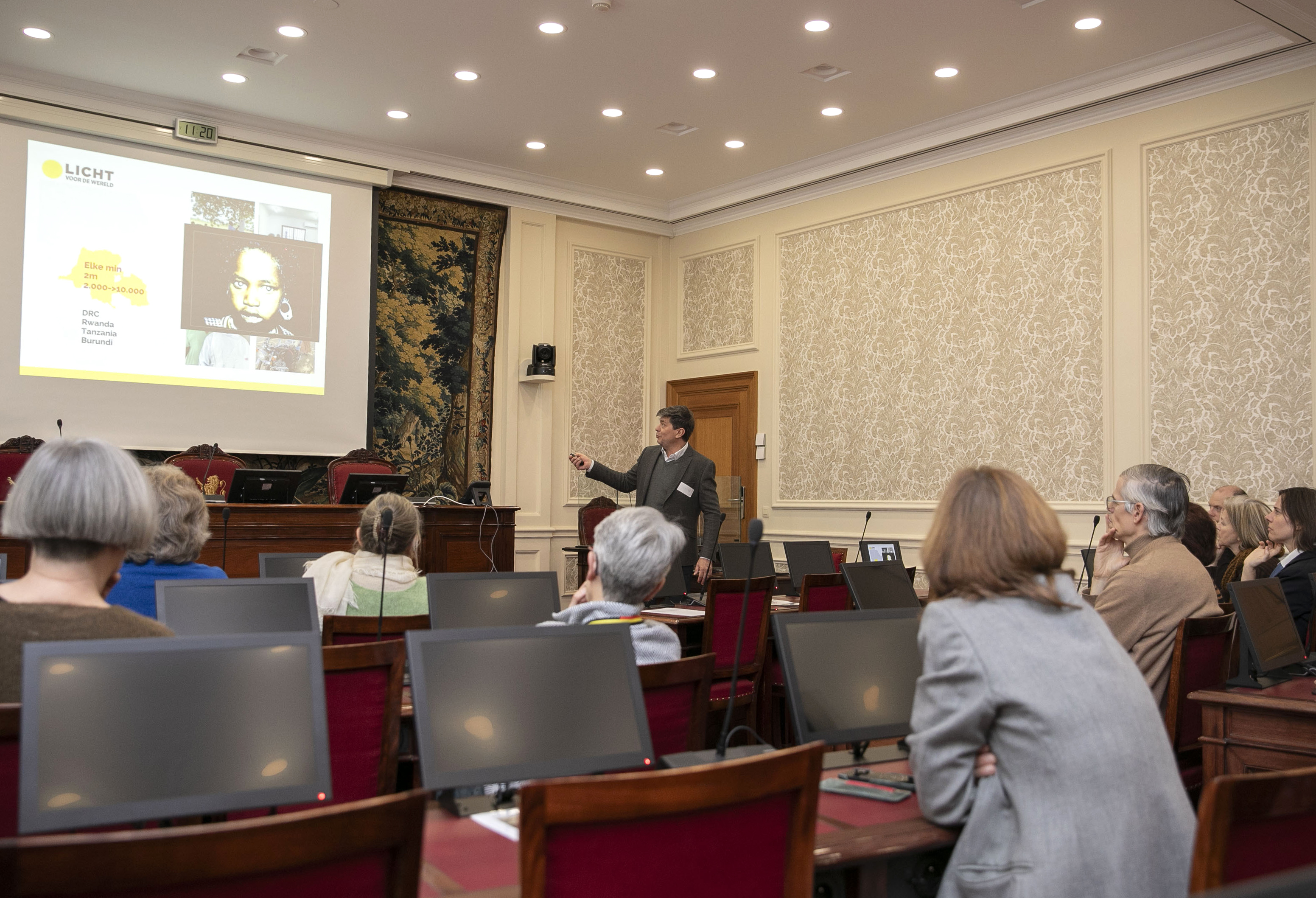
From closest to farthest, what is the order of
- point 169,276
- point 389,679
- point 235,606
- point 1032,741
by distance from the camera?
point 1032,741, point 389,679, point 235,606, point 169,276

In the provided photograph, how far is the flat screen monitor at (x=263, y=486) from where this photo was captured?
20.1 feet

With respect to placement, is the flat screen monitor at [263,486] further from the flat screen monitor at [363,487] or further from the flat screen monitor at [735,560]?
the flat screen monitor at [735,560]

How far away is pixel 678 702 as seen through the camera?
2133mm

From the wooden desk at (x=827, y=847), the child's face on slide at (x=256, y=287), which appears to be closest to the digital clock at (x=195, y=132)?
the child's face on slide at (x=256, y=287)

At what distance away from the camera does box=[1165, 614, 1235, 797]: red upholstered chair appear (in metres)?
2.99

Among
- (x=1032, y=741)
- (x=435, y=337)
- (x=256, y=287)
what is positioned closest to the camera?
(x=1032, y=741)

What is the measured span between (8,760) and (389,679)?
32.1 inches

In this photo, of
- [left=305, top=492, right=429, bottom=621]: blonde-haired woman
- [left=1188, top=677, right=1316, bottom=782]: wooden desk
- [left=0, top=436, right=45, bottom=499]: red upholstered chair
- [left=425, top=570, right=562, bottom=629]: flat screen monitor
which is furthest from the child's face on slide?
[left=1188, top=677, right=1316, bottom=782]: wooden desk

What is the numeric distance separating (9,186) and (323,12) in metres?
2.57

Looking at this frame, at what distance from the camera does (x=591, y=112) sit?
7.55m

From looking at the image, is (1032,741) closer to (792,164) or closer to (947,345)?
(947,345)

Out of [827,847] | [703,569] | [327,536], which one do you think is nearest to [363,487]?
[327,536]

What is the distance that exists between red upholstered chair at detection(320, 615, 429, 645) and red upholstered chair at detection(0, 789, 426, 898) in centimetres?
185

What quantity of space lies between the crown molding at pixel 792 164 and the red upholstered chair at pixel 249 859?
6.60m
